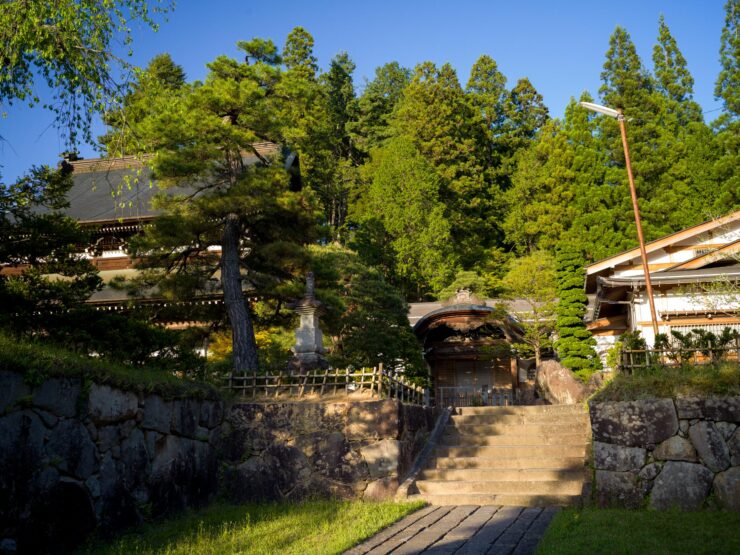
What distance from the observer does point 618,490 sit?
28.2 feet

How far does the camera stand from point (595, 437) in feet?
29.4

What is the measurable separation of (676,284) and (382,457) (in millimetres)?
12478

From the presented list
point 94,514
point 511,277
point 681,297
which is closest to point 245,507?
point 94,514

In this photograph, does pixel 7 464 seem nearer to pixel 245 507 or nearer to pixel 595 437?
pixel 245 507

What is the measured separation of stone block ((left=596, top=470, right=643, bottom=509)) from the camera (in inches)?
334

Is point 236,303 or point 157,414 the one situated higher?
point 236,303

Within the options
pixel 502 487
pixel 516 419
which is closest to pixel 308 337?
pixel 516 419

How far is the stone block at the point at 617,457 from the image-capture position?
8.61 m

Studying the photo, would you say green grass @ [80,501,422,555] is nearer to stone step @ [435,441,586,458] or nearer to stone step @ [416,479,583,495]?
stone step @ [416,479,583,495]

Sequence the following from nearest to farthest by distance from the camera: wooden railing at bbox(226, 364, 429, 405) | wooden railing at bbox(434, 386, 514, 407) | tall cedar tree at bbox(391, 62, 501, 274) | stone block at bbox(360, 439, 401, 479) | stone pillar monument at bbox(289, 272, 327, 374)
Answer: stone block at bbox(360, 439, 401, 479) < wooden railing at bbox(226, 364, 429, 405) < stone pillar monument at bbox(289, 272, 327, 374) < wooden railing at bbox(434, 386, 514, 407) < tall cedar tree at bbox(391, 62, 501, 274)

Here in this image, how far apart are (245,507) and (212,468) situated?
876 millimetres

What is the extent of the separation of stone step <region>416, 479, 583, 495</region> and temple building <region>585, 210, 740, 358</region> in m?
7.82

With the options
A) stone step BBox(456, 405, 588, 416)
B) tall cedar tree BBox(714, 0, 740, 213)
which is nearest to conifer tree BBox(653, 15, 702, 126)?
tall cedar tree BBox(714, 0, 740, 213)

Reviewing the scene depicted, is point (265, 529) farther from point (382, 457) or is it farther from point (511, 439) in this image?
point (511, 439)
